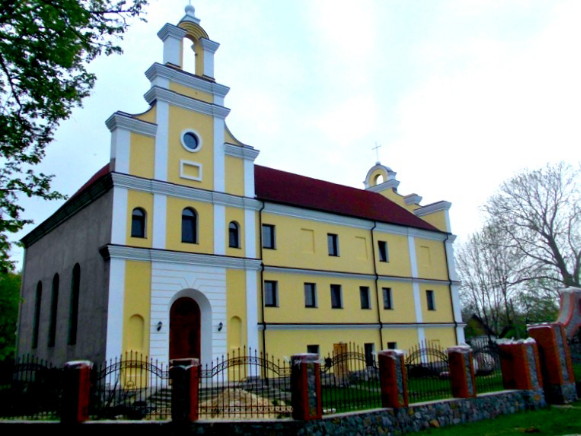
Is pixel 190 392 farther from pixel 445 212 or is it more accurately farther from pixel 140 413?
pixel 445 212

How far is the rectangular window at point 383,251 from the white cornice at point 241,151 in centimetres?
958

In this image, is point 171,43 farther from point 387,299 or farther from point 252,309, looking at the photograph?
point 387,299

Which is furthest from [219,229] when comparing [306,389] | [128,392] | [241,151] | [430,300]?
[430,300]

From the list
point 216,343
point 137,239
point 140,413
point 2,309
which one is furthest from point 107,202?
point 2,309

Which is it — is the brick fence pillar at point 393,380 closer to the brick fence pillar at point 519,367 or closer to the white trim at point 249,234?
the brick fence pillar at point 519,367

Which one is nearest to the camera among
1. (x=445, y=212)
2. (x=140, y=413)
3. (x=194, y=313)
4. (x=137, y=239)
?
(x=140, y=413)

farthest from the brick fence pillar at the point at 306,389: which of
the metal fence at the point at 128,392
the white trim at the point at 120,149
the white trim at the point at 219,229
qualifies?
the white trim at the point at 120,149

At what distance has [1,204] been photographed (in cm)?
1465

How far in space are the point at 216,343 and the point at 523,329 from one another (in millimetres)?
31310

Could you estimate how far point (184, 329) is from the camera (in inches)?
755

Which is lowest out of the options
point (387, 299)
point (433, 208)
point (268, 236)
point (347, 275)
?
point (387, 299)

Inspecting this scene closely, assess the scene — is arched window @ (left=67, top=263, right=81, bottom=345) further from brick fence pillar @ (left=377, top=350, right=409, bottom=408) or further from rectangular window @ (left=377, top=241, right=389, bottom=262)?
rectangular window @ (left=377, top=241, right=389, bottom=262)

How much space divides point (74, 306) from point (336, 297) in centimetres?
1186

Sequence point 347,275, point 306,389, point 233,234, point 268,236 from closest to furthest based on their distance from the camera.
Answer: point 306,389, point 233,234, point 268,236, point 347,275
